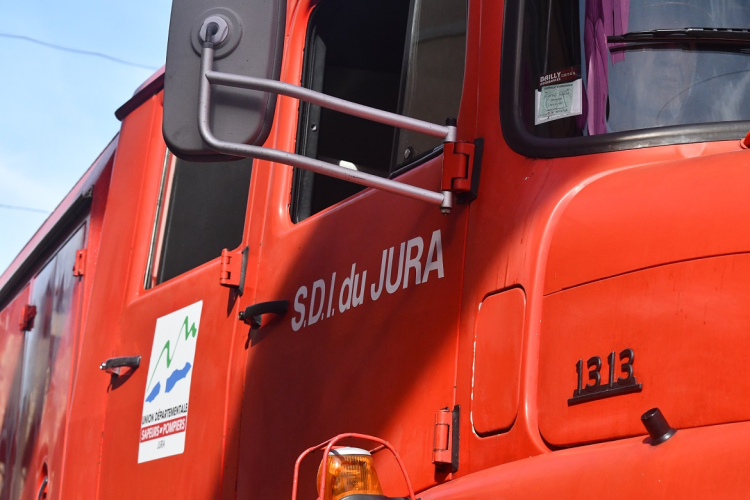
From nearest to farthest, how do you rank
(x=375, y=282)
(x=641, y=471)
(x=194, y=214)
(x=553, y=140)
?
(x=641, y=471)
(x=553, y=140)
(x=375, y=282)
(x=194, y=214)

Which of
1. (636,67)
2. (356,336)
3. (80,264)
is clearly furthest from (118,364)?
(636,67)

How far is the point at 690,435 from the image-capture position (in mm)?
1589

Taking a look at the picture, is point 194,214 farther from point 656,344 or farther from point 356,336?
point 656,344

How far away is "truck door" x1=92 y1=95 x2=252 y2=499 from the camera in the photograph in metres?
3.06

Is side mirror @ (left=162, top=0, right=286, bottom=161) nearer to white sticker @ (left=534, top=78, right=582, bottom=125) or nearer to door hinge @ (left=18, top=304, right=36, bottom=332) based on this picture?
white sticker @ (left=534, top=78, right=582, bottom=125)

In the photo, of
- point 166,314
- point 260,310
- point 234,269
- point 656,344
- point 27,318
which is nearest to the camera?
point 656,344

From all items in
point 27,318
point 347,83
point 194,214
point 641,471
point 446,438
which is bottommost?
point 641,471

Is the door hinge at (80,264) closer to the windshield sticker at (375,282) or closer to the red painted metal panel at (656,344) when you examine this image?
the windshield sticker at (375,282)

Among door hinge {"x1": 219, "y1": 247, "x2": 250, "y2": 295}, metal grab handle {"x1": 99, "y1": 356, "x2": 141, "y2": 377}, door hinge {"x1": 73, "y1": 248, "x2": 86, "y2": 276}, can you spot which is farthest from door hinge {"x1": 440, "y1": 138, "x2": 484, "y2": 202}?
door hinge {"x1": 73, "y1": 248, "x2": 86, "y2": 276}

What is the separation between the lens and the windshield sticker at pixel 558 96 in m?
2.13

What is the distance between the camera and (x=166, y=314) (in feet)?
11.3

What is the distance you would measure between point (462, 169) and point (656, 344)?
0.67 m

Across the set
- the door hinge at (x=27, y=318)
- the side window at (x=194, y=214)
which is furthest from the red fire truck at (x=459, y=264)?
the door hinge at (x=27, y=318)

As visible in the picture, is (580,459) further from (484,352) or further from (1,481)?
(1,481)
